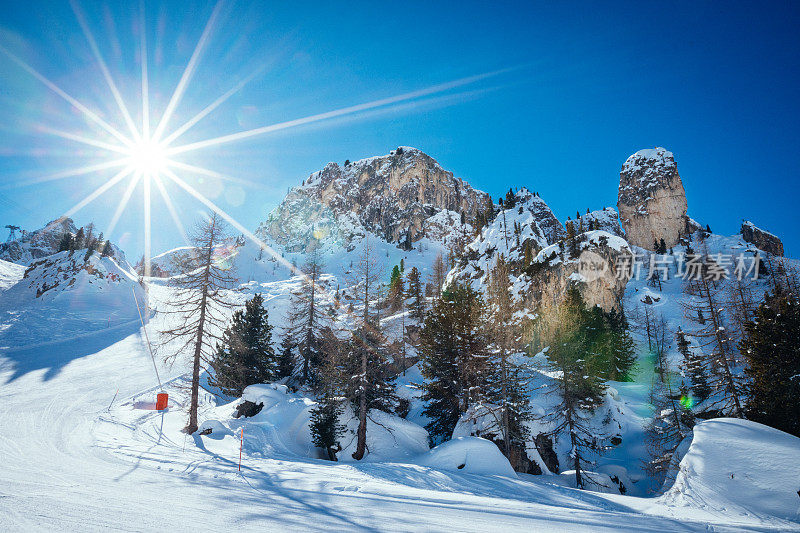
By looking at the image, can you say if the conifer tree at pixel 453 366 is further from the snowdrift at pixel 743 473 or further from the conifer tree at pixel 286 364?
the conifer tree at pixel 286 364

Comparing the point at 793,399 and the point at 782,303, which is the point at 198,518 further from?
the point at 782,303

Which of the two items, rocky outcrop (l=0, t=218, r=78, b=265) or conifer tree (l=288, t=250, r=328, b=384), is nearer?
conifer tree (l=288, t=250, r=328, b=384)

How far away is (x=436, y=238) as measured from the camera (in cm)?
17238

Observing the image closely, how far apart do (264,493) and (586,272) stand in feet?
164

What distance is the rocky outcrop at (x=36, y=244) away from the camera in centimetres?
13562

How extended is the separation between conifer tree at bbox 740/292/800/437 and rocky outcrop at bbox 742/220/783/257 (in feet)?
442

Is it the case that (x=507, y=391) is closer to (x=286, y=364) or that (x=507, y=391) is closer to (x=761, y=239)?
(x=286, y=364)

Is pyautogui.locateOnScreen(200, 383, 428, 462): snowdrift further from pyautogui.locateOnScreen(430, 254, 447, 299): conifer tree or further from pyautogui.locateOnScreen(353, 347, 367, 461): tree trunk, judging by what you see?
pyautogui.locateOnScreen(430, 254, 447, 299): conifer tree

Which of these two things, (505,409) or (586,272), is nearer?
(505,409)

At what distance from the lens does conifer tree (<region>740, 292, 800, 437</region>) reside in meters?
14.4

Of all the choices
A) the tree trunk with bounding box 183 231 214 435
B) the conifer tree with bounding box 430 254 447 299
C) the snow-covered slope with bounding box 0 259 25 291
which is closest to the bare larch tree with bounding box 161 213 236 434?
the tree trunk with bounding box 183 231 214 435

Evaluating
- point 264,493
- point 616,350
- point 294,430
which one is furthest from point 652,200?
point 264,493

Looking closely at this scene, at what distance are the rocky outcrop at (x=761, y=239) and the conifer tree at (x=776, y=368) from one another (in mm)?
134576

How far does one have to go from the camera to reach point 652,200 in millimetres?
110562
